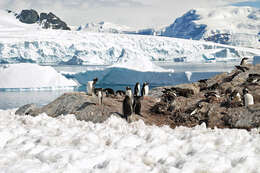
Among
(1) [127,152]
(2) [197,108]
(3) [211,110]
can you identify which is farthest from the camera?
(2) [197,108]

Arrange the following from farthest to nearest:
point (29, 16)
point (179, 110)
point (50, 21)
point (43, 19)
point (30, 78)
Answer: point (43, 19) → point (50, 21) → point (29, 16) → point (30, 78) → point (179, 110)

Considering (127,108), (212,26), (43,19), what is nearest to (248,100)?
(127,108)

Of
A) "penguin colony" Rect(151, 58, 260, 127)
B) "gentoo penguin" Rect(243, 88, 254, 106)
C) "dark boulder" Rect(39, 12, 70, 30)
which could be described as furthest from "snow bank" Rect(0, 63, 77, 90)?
"dark boulder" Rect(39, 12, 70, 30)

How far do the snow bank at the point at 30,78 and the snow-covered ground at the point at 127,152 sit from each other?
27157 millimetres

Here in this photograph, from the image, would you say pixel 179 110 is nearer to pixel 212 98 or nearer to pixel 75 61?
pixel 212 98

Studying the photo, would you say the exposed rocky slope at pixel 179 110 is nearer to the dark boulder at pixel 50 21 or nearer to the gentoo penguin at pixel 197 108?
the gentoo penguin at pixel 197 108

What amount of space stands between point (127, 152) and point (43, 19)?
110 metres

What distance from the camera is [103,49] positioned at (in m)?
45.6

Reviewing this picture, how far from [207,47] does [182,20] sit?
146526 millimetres

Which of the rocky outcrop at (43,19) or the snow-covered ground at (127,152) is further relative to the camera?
the rocky outcrop at (43,19)

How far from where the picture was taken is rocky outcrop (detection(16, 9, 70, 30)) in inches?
3900

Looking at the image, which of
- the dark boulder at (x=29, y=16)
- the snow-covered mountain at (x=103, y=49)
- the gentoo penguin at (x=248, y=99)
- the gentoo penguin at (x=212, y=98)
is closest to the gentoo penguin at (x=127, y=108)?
the gentoo penguin at (x=212, y=98)

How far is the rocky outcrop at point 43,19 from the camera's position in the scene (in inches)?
3900

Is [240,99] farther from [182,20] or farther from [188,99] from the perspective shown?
[182,20]
